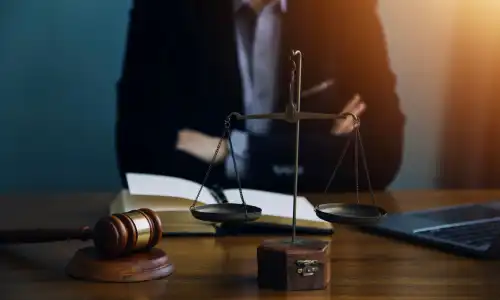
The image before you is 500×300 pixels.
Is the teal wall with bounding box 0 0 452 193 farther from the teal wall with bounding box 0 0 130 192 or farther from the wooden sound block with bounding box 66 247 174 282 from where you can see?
the wooden sound block with bounding box 66 247 174 282

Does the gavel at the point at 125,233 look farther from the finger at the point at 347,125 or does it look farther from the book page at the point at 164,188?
the finger at the point at 347,125

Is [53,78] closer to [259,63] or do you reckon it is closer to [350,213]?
[259,63]

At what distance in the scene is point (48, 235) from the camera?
2.95 feet

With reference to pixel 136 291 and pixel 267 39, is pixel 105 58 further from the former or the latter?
pixel 136 291

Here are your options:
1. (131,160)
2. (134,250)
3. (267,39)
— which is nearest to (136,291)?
(134,250)

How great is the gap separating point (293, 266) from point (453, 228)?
38cm

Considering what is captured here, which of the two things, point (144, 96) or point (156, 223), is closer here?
point (156, 223)

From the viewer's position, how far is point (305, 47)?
58.2 inches

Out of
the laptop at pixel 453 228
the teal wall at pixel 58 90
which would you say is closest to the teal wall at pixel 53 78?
the teal wall at pixel 58 90

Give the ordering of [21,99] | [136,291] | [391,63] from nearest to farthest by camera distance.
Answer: [136,291]
[21,99]
[391,63]

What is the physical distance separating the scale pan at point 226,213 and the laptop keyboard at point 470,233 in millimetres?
306

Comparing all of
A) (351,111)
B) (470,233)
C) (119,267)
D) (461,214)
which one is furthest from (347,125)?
(119,267)

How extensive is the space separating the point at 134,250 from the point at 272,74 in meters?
0.71

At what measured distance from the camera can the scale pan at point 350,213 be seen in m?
0.77
